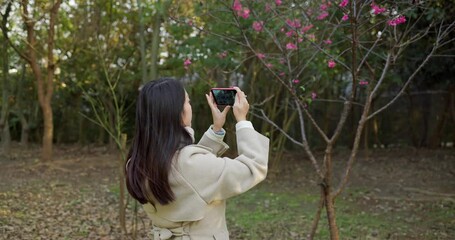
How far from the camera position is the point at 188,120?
1852 mm

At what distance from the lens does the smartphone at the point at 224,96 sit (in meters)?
2.02

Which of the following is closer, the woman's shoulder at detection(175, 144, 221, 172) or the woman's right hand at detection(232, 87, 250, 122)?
the woman's shoulder at detection(175, 144, 221, 172)

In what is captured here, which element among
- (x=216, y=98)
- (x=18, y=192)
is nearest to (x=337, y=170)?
(x=18, y=192)

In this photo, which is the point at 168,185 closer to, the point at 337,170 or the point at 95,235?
the point at 95,235

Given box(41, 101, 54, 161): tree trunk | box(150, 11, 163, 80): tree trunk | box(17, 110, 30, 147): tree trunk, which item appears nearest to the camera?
box(150, 11, 163, 80): tree trunk

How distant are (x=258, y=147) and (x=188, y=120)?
0.85ft

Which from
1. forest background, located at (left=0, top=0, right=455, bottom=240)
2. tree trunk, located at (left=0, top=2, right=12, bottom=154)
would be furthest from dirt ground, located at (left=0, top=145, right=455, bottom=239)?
forest background, located at (left=0, top=0, right=455, bottom=240)

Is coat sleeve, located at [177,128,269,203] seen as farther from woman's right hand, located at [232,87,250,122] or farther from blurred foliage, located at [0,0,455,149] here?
blurred foliage, located at [0,0,455,149]

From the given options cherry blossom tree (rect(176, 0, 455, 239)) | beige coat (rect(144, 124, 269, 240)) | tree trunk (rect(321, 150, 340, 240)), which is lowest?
tree trunk (rect(321, 150, 340, 240))

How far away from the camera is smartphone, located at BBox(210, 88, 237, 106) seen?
2.02m

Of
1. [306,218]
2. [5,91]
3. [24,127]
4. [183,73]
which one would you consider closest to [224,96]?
[306,218]

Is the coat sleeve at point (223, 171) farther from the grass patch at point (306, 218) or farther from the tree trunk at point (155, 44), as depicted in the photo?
the tree trunk at point (155, 44)

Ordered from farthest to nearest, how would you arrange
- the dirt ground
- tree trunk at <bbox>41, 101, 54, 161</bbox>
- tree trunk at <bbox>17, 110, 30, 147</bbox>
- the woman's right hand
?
tree trunk at <bbox>17, 110, 30, 147</bbox> → tree trunk at <bbox>41, 101, 54, 161</bbox> → the dirt ground → the woman's right hand

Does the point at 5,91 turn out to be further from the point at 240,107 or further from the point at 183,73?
the point at 240,107
